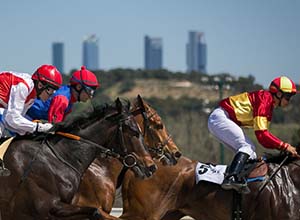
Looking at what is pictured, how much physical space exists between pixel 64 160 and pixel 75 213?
0.66 metres

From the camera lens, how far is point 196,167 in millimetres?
10000

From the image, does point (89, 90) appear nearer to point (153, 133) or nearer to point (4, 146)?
point (153, 133)

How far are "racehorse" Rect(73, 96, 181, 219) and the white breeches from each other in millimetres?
574

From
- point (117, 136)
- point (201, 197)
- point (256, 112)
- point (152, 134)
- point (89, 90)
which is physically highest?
point (89, 90)

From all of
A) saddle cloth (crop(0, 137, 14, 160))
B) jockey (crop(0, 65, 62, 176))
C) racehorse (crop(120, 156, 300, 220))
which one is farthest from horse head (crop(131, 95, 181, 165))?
saddle cloth (crop(0, 137, 14, 160))

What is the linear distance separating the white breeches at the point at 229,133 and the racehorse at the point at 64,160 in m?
1.65

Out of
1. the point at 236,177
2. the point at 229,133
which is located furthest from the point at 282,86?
the point at 236,177

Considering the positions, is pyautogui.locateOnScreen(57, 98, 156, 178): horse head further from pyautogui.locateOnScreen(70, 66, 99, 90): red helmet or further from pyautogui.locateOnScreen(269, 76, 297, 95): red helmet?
pyautogui.locateOnScreen(269, 76, 297, 95): red helmet

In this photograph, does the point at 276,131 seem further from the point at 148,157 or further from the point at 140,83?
the point at 140,83

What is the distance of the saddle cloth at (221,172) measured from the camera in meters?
9.69

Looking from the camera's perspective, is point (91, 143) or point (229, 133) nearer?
point (91, 143)

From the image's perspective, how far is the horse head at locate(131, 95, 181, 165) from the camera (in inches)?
389

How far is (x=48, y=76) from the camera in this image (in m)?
8.56

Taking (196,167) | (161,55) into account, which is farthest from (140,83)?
(161,55)
